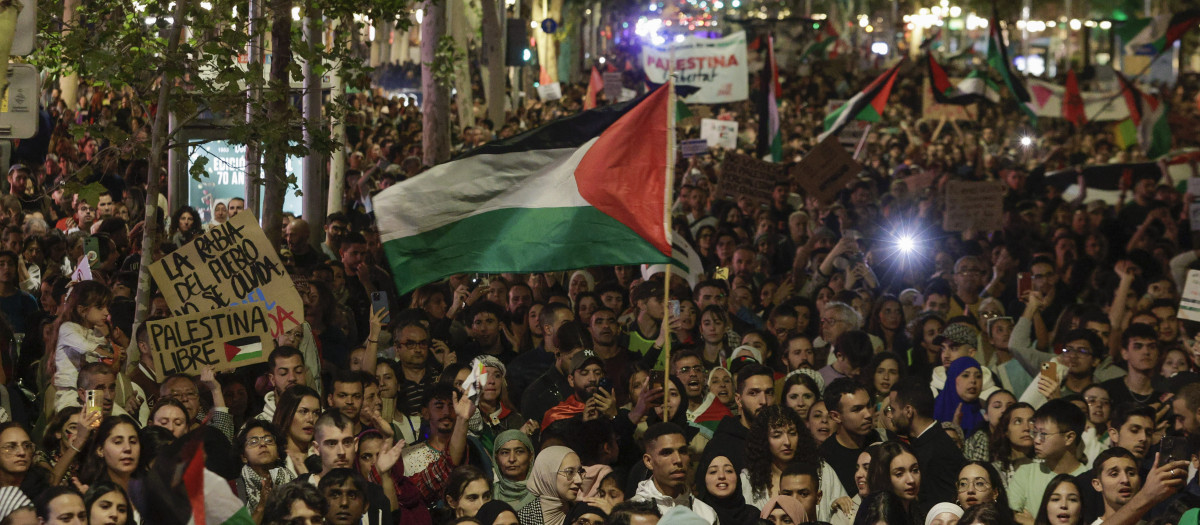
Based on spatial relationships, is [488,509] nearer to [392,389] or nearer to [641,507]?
[641,507]

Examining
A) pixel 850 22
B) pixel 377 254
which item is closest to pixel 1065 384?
pixel 377 254

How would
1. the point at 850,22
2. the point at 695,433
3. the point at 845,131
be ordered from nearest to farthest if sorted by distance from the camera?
the point at 695,433 → the point at 845,131 → the point at 850,22

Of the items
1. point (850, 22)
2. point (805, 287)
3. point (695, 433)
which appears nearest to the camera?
point (695, 433)

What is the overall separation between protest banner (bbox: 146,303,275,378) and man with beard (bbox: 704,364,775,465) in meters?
2.73

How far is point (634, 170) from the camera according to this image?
371 inches

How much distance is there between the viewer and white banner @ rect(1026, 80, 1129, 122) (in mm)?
28312

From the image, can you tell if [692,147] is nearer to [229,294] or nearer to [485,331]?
[485,331]

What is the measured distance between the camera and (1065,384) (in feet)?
35.1

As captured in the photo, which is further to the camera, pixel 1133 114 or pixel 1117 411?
pixel 1133 114

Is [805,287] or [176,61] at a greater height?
[176,61]

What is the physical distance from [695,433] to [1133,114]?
57.0 feet

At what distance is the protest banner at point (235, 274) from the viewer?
10047 millimetres

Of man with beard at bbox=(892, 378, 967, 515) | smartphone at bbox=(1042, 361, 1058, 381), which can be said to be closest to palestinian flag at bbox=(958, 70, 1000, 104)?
smartphone at bbox=(1042, 361, 1058, 381)

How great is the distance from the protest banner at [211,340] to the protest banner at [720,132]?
55.3 ft
